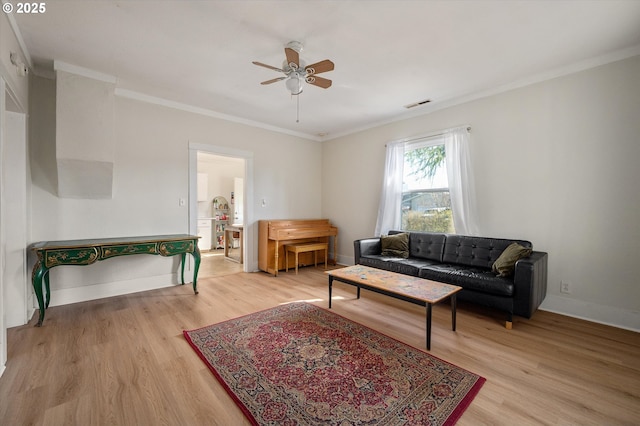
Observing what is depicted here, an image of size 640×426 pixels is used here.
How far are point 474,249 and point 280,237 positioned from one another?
2.96 meters

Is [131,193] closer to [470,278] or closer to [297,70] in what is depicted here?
[297,70]

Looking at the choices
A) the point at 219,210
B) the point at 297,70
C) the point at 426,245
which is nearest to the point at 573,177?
the point at 426,245

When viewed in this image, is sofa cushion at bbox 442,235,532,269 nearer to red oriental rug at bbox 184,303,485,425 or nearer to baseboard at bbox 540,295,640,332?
baseboard at bbox 540,295,640,332

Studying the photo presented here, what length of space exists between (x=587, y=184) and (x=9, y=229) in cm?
601

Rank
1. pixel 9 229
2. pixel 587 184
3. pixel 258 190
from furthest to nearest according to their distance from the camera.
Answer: pixel 258 190 → pixel 587 184 → pixel 9 229

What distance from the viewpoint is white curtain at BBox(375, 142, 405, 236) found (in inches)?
176

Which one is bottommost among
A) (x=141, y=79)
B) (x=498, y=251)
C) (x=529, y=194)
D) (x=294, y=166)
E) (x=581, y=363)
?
(x=581, y=363)

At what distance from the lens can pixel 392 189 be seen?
455cm

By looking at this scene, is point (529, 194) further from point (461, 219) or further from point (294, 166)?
point (294, 166)

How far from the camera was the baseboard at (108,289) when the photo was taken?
3.16 m

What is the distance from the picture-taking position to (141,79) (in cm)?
325

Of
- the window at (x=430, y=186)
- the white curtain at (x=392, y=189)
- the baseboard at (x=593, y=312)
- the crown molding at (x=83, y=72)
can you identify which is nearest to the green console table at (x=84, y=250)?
the crown molding at (x=83, y=72)

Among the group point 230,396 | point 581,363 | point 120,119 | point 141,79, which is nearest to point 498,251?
point 581,363

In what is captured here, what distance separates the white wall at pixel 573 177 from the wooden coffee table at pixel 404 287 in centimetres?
151
